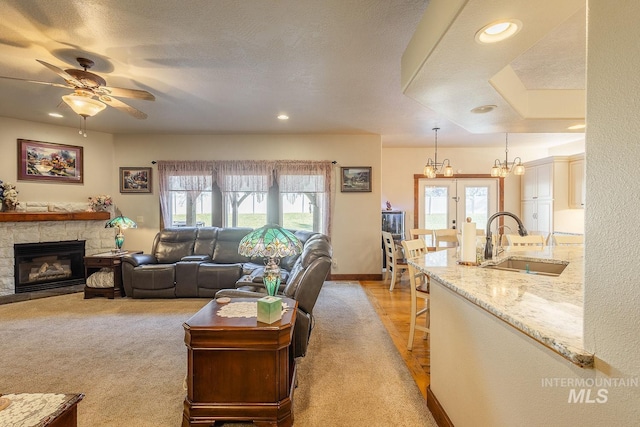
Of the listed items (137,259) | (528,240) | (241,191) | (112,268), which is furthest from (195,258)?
(528,240)

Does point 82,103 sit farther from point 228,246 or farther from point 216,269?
point 228,246

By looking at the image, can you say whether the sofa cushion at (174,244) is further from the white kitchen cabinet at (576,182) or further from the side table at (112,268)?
the white kitchen cabinet at (576,182)

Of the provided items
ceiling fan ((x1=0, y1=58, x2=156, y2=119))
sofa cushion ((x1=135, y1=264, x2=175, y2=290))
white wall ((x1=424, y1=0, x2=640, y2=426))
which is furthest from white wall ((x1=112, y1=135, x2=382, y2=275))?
white wall ((x1=424, y1=0, x2=640, y2=426))

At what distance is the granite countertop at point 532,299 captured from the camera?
869 millimetres

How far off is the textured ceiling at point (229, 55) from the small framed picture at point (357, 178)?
3.71ft

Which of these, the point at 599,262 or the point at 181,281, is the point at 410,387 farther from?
the point at 181,281

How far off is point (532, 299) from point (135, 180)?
606 centimetres

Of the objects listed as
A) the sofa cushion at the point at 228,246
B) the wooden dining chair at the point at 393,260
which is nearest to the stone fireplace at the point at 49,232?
the sofa cushion at the point at 228,246

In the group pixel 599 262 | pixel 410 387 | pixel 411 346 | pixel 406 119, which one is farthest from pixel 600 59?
pixel 406 119

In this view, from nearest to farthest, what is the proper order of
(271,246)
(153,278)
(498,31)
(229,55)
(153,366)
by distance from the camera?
(498,31) → (271,246) → (153,366) → (229,55) → (153,278)

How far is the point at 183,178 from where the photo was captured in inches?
210

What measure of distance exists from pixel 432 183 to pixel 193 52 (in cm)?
540

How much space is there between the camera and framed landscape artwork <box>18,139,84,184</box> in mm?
4520

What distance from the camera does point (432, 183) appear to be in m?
6.45
